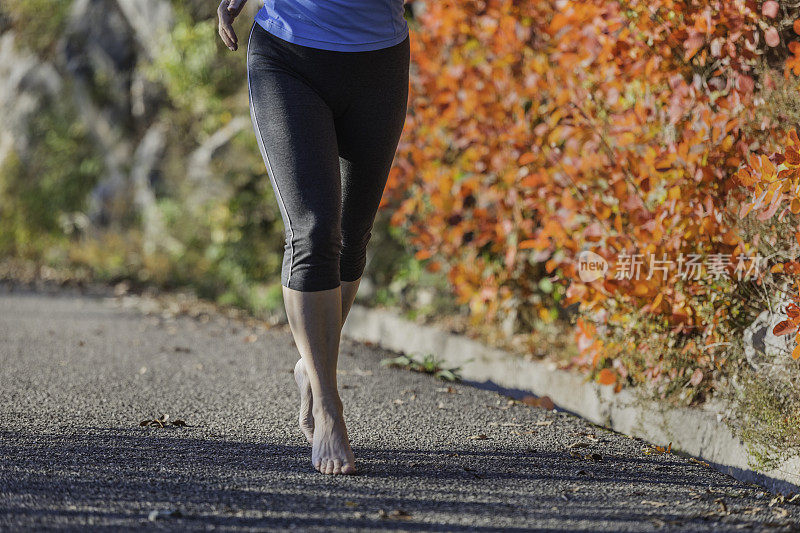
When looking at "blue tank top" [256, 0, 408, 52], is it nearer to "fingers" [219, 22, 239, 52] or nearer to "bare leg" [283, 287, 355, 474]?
"fingers" [219, 22, 239, 52]

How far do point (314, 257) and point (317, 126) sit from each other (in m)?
0.38

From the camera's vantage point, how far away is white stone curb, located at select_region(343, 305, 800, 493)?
9.47 ft

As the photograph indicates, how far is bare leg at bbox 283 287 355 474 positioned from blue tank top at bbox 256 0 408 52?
72cm

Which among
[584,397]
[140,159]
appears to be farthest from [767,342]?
[140,159]

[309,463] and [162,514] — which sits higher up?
[162,514]

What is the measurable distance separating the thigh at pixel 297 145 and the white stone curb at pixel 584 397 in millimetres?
1514

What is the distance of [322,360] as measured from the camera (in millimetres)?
2520

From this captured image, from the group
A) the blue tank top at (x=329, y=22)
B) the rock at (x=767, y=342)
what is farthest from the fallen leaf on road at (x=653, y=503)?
the blue tank top at (x=329, y=22)

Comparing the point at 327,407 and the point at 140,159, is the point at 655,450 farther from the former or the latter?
the point at 140,159

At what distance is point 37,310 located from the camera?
6.28 meters

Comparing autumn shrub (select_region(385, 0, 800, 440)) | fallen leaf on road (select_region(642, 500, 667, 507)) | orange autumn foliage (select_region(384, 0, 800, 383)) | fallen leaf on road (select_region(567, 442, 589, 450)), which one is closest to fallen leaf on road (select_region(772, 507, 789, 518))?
fallen leaf on road (select_region(642, 500, 667, 507))

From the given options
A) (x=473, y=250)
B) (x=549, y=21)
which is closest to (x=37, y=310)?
(x=473, y=250)

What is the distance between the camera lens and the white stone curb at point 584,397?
2.89m

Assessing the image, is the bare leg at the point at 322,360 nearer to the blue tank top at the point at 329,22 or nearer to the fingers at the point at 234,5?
the blue tank top at the point at 329,22
